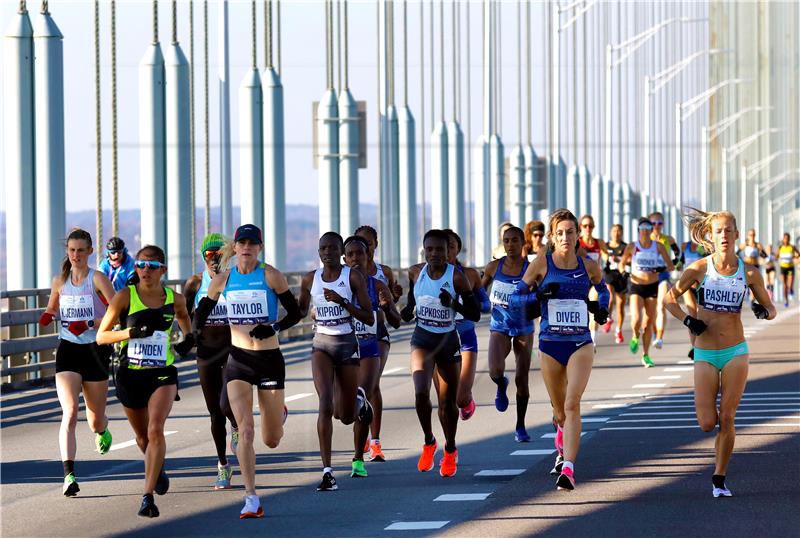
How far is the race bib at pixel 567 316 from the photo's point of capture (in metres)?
12.4

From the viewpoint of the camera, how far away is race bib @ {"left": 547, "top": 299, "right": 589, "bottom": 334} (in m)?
12.4

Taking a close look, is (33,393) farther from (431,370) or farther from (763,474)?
(763,474)

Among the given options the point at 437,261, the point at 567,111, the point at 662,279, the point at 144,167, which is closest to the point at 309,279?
the point at 437,261

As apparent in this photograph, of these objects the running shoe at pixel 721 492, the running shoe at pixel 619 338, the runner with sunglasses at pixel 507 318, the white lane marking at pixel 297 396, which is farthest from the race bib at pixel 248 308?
the running shoe at pixel 619 338

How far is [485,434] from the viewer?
15.8 meters

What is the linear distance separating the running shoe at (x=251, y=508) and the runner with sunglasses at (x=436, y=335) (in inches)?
92.6

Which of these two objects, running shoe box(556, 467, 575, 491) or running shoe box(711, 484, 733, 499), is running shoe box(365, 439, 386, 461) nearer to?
running shoe box(556, 467, 575, 491)

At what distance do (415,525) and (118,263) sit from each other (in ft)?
13.4

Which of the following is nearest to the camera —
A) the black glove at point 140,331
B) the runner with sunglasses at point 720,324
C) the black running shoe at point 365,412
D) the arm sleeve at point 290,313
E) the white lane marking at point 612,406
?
the black glove at point 140,331

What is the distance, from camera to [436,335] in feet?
43.8

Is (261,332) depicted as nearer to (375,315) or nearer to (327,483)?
(327,483)

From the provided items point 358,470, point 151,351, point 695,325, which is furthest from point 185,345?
point 695,325

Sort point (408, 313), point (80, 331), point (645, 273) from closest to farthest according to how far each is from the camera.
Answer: point (80, 331), point (408, 313), point (645, 273)

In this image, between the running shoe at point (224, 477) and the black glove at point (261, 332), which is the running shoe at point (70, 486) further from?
the black glove at point (261, 332)
